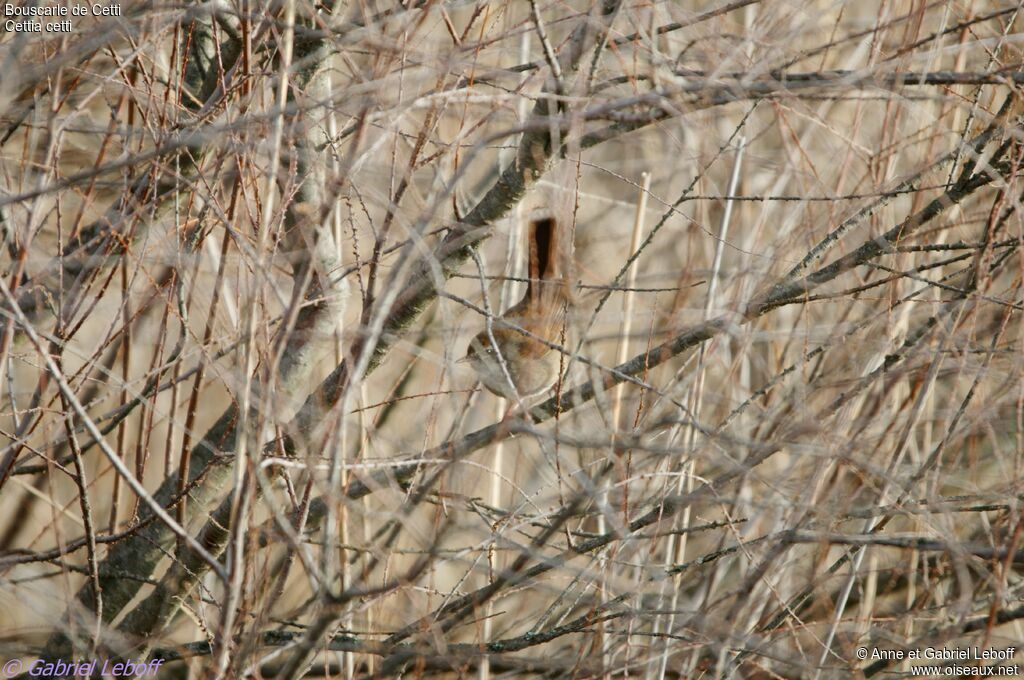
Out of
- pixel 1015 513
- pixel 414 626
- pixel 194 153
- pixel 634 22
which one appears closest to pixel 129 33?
pixel 194 153

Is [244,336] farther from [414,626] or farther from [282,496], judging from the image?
[282,496]

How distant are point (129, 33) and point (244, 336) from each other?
0.62 meters

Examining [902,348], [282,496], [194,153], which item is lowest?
[282,496]

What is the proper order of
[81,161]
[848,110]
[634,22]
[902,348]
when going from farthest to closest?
1. [848,110]
2. [81,161]
3. [902,348]
4. [634,22]

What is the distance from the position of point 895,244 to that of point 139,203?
1.64 m

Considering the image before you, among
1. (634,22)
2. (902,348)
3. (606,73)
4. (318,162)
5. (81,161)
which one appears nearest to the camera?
(318,162)

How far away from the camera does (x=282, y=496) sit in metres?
3.05

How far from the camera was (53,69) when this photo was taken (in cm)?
155

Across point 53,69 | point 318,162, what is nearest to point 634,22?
point 318,162

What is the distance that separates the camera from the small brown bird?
197 centimetres

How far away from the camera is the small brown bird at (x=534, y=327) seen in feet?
6.47

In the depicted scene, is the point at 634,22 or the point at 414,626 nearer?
the point at 414,626

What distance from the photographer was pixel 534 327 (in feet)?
7.32

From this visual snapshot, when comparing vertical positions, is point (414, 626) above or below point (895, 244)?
below
